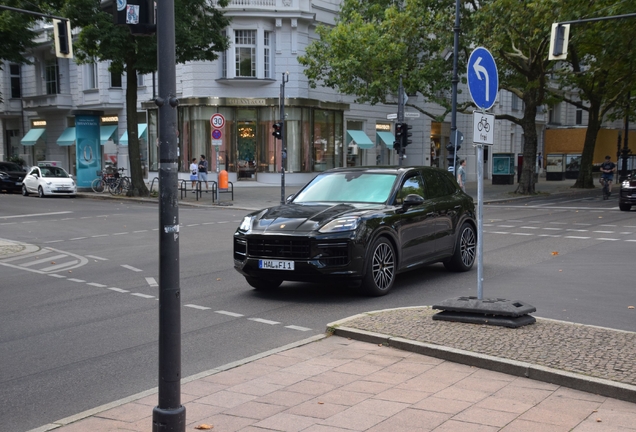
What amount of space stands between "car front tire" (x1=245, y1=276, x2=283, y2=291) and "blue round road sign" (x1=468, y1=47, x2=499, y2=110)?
12.1ft

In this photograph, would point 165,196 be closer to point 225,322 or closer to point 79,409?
point 79,409

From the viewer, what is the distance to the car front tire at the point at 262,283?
32.2 feet

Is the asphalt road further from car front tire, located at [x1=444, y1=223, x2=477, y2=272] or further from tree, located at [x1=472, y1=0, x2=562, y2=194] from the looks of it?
tree, located at [x1=472, y1=0, x2=562, y2=194]

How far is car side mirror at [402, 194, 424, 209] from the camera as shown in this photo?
9.87 meters

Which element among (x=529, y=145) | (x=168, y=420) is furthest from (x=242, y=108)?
(x=168, y=420)

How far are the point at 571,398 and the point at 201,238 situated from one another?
12.2m

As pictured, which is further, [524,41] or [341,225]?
[524,41]

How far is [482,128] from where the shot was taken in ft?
25.1

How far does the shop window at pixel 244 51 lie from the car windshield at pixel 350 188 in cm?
2810

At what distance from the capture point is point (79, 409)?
5.26 metres

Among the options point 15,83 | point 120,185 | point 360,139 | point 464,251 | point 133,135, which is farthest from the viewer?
point 15,83

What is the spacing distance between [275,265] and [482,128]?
3095 mm

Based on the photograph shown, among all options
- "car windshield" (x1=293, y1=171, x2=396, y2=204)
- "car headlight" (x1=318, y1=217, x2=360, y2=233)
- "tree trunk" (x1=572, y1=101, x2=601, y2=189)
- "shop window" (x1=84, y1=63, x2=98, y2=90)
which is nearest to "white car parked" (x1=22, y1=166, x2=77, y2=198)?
"shop window" (x1=84, y1=63, x2=98, y2=90)

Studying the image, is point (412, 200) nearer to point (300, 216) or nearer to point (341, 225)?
point (341, 225)
